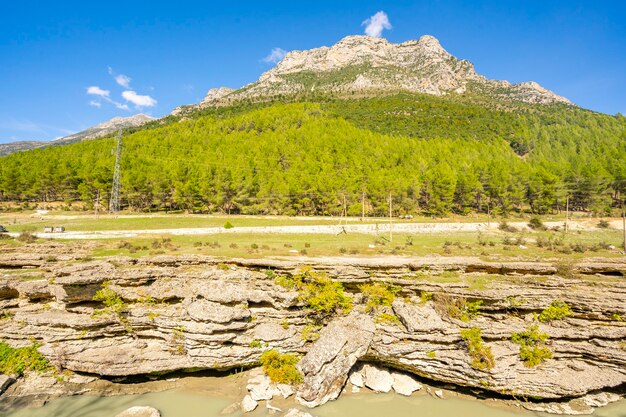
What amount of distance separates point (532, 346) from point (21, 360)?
1016 inches

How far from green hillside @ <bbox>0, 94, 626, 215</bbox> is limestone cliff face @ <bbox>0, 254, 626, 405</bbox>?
5087 centimetres

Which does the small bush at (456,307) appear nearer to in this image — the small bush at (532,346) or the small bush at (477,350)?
the small bush at (477,350)

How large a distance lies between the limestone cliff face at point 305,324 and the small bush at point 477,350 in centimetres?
29

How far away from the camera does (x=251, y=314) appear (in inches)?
639

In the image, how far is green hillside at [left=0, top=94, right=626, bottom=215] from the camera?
226 feet

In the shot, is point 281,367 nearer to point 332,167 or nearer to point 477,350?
point 477,350

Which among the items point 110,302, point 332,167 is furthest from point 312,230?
point 332,167

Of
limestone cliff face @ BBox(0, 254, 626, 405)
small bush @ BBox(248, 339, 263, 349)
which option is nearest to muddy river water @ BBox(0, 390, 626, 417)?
limestone cliff face @ BBox(0, 254, 626, 405)

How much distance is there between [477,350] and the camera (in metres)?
14.2

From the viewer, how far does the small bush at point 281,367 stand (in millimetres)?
14656

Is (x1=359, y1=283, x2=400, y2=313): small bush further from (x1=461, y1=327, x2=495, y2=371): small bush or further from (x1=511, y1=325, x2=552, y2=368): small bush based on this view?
(x1=511, y1=325, x2=552, y2=368): small bush

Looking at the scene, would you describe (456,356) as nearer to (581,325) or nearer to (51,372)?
(581,325)

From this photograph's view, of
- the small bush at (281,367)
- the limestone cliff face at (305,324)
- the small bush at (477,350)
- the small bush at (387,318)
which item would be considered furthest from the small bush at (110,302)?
the small bush at (477,350)

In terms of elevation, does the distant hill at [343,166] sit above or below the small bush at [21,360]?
above
